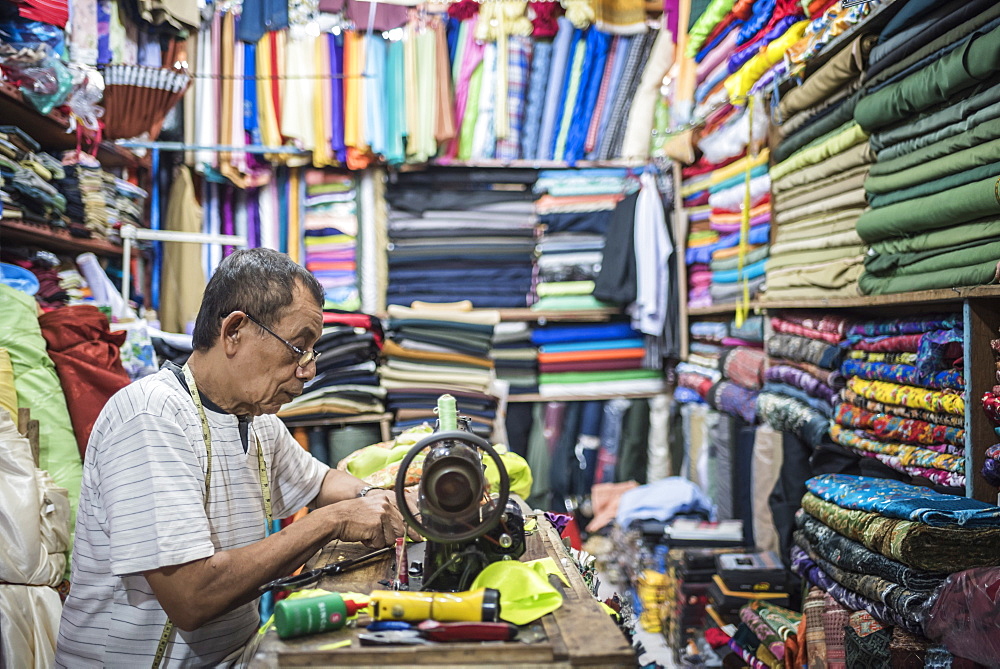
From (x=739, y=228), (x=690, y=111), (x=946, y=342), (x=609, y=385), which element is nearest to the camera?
(x=946, y=342)

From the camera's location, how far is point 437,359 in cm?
373

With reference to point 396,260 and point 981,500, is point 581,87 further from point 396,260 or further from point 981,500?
point 981,500

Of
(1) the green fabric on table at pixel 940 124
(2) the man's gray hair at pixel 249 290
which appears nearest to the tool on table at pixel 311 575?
(2) the man's gray hair at pixel 249 290

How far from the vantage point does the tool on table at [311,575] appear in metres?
1.33

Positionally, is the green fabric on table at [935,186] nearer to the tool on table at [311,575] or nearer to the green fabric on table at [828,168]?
the green fabric on table at [828,168]

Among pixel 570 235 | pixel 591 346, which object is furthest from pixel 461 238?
pixel 591 346

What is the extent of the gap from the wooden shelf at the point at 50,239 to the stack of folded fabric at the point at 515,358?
2.19 metres

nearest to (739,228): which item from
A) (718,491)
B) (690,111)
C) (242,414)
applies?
(690,111)

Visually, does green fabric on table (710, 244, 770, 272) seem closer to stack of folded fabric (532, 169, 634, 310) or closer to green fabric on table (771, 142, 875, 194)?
green fabric on table (771, 142, 875, 194)

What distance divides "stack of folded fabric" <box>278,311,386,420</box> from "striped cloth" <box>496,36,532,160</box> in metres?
1.66

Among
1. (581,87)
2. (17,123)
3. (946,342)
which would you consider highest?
(581,87)

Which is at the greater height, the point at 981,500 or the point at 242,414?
the point at 242,414

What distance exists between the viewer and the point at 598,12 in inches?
175

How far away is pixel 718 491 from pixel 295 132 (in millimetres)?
2994
